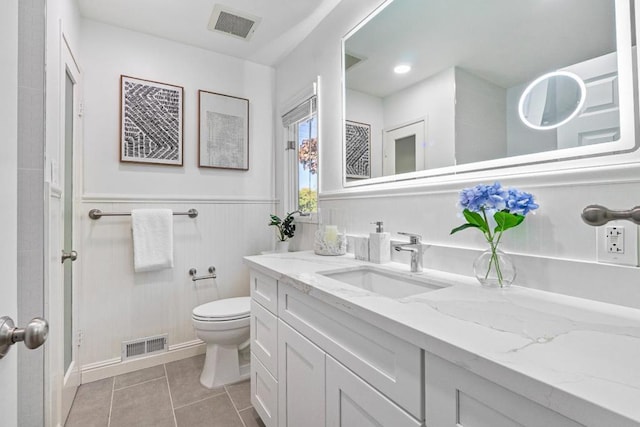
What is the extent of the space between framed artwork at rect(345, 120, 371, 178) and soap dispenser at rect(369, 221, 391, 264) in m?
0.39

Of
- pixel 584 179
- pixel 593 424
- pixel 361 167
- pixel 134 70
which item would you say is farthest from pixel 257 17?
pixel 593 424

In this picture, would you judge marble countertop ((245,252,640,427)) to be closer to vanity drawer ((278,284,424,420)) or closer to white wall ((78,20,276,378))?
vanity drawer ((278,284,424,420))

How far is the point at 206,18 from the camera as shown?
2010 millimetres

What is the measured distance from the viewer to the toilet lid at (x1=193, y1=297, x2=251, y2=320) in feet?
6.11

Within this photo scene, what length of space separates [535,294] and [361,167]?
1045mm

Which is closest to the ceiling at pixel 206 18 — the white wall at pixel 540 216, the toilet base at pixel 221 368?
the white wall at pixel 540 216

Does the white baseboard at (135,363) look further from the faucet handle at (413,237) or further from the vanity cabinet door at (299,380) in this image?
the faucet handle at (413,237)

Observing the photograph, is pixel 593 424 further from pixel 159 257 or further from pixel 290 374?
pixel 159 257

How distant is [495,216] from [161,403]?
1973 mm

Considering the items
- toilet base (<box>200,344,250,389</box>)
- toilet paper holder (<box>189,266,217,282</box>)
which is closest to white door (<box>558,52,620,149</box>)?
toilet base (<box>200,344,250,389</box>)

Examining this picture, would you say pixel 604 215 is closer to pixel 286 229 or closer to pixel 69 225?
pixel 286 229

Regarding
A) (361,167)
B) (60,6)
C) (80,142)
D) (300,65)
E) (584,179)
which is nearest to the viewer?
(584,179)

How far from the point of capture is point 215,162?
242cm

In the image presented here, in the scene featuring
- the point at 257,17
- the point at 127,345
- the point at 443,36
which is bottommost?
the point at 127,345
